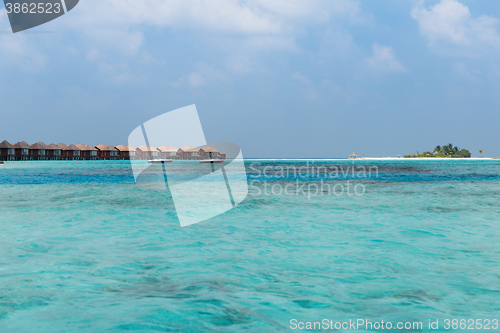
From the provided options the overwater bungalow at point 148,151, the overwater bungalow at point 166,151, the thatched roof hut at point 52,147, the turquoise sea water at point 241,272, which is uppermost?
the thatched roof hut at point 52,147

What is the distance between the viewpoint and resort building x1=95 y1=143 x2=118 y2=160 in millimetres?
116550

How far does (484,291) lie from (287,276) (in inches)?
91.3

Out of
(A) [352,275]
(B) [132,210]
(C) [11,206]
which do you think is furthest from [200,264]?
(C) [11,206]

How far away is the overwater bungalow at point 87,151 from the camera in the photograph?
111m

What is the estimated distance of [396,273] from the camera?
16.2 feet

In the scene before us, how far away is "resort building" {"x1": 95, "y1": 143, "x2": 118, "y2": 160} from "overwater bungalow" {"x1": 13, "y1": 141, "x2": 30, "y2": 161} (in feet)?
68.2

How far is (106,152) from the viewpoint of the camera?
119312mm

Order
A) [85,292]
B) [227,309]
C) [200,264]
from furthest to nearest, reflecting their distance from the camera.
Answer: [200,264]
[85,292]
[227,309]

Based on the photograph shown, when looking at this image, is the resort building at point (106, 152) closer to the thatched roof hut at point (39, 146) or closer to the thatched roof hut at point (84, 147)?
the thatched roof hut at point (84, 147)

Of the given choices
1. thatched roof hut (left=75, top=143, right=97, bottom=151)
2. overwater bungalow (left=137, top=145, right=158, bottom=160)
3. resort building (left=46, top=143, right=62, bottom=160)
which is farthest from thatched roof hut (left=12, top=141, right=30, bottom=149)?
overwater bungalow (left=137, top=145, right=158, bottom=160)

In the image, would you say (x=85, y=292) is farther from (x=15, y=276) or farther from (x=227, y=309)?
(x=227, y=309)

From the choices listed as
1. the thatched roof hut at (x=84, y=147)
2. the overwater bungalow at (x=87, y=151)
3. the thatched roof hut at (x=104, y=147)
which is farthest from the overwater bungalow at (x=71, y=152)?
the thatched roof hut at (x=104, y=147)

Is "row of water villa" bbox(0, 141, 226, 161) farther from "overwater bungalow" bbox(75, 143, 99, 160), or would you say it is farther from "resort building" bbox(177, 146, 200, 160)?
"resort building" bbox(177, 146, 200, 160)

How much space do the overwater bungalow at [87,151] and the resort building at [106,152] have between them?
1295mm
